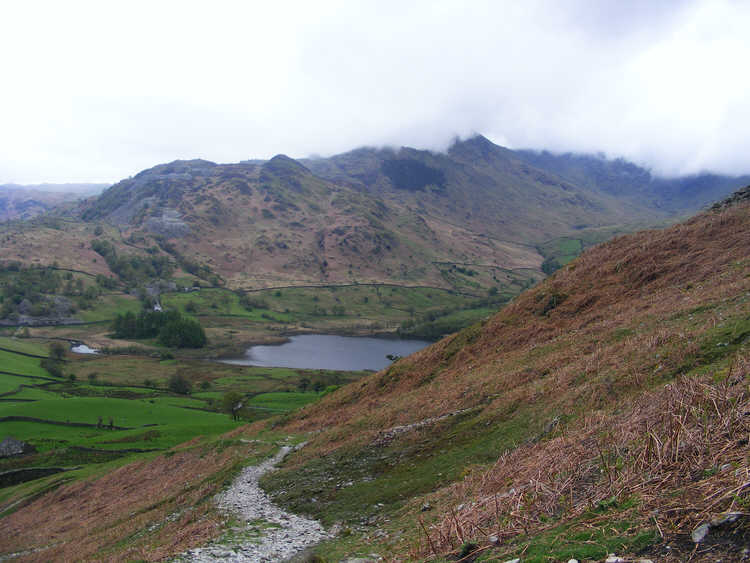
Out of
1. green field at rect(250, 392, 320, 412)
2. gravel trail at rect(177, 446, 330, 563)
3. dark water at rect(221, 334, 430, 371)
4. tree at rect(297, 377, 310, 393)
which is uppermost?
gravel trail at rect(177, 446, 330, 563)

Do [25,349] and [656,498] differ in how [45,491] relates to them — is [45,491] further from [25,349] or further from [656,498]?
[25,349]

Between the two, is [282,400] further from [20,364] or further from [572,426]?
[572,426]

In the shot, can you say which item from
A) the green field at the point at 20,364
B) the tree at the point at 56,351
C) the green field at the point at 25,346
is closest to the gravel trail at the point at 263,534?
the green field at the point at 20,364

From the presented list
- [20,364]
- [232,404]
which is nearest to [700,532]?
[232,404]

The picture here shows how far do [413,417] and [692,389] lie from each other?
621 inches

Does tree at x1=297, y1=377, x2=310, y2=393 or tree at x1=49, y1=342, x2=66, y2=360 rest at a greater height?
tree at x1=49, y1=342, x2=66, y2=360

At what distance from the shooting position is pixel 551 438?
44.9 ft

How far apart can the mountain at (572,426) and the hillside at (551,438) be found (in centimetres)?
5

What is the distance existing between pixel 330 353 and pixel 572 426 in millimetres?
166319

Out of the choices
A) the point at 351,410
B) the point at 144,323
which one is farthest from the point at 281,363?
the point at 351,410

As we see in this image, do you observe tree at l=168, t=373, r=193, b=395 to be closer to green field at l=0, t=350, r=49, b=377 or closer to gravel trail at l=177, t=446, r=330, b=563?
green field at l=0, t=350, r=49, b=377

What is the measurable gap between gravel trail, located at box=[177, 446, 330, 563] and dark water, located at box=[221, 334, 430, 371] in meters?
132

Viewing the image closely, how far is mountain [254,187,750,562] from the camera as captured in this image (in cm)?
677

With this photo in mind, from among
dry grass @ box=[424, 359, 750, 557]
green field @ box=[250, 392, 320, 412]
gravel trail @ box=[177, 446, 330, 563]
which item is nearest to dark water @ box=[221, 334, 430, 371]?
green field @ box=[250, 392, 320, 412]
